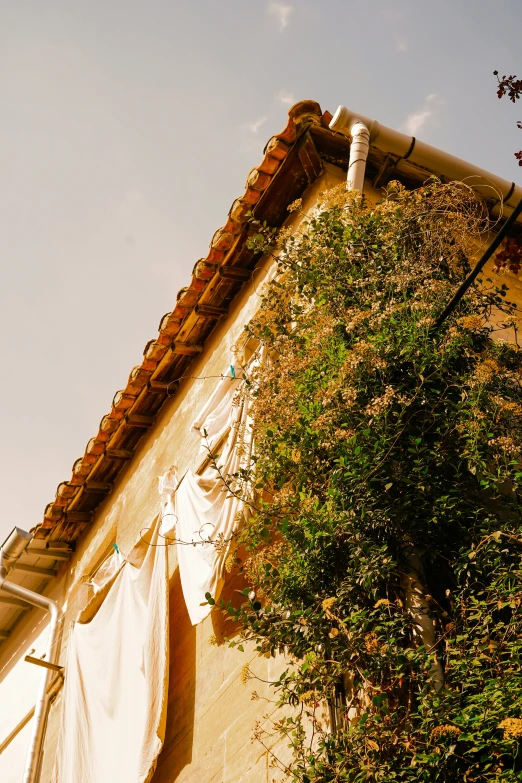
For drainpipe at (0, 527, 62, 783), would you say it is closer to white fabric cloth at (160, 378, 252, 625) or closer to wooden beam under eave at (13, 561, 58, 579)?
wooden beam under eave at (13, 561, 58, 579)

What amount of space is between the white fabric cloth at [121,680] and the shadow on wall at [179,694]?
129 millimetres

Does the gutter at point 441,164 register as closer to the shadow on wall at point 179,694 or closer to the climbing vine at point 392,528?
the climbing vine at point 392,528

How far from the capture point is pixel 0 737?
8.44 m

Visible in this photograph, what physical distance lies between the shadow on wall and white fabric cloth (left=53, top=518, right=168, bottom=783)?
129 mm

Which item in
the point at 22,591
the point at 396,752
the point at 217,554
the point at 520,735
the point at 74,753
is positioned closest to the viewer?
the point at 520,735

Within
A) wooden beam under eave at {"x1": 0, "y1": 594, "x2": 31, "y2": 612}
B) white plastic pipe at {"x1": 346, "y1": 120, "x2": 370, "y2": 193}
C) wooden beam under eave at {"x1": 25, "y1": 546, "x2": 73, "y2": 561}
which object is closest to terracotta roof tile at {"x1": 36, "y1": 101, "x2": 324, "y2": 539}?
wooden beam under eave at {"x1": 25, "y1": 546, "x2": 73, "y2": 561}

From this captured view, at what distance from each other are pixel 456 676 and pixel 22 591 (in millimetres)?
6163

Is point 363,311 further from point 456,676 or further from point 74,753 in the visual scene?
point 74,753

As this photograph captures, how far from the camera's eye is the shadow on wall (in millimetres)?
4891

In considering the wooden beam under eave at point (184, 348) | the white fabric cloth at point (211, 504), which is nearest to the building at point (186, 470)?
the wooden beam under eave at point (184, 348)

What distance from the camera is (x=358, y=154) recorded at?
5609 millimetres

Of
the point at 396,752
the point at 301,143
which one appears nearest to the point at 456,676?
the point at 396,752

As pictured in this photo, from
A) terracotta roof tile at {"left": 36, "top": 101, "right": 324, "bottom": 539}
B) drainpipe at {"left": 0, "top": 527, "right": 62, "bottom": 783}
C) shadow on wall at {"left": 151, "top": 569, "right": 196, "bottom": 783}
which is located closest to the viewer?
shadow on wall at {"left": 151, "top": 569, "right": 196, "bottom": 783}

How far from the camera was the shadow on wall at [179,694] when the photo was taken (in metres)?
4.89
